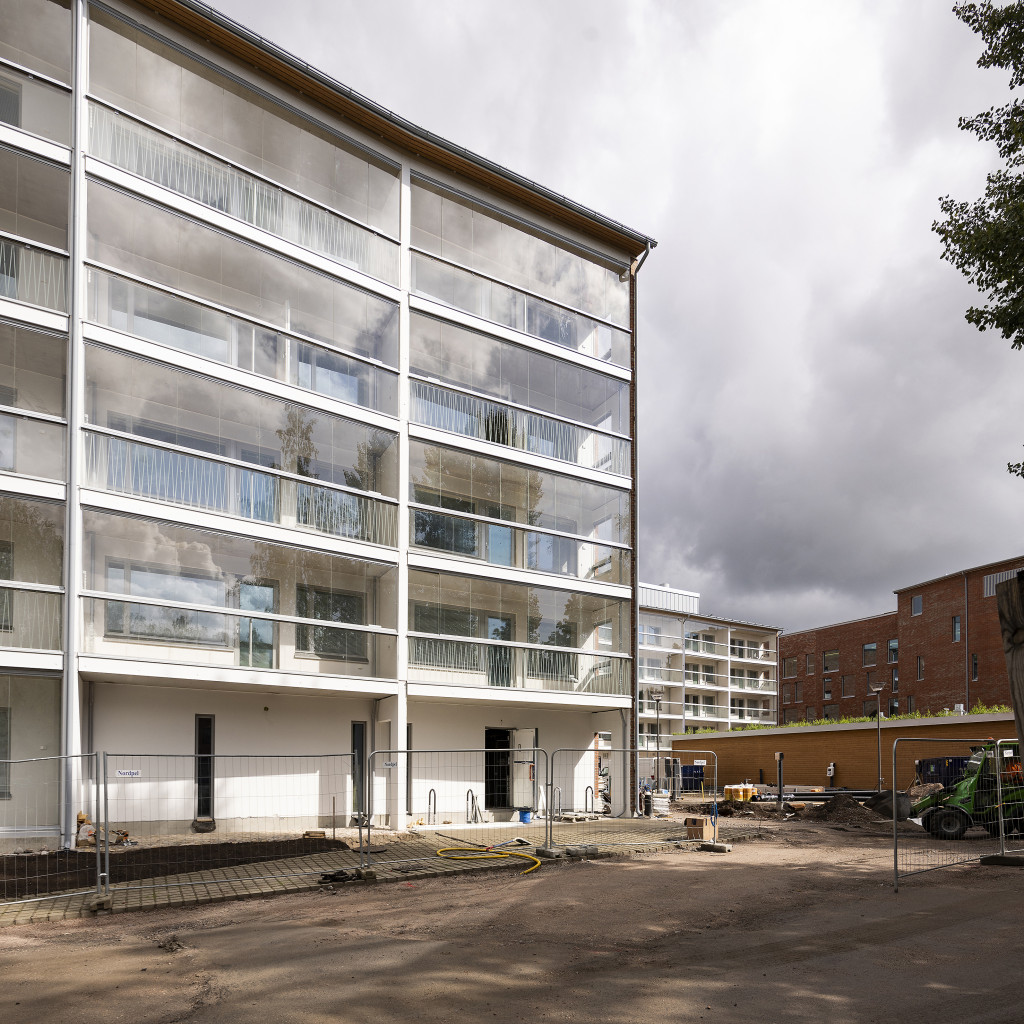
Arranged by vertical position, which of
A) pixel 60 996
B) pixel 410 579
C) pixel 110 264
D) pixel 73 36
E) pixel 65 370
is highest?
pixel 73 36

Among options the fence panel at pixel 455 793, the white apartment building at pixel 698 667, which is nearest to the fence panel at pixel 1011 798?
the fence panel at pixel 455 793

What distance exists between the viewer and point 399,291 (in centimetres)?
2564

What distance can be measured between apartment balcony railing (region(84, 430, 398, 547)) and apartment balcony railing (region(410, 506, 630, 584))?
4.24 ft

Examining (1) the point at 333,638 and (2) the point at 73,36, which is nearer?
(2) the point at 73,36

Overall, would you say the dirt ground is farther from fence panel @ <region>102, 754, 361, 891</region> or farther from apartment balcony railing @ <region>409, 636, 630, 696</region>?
apartment balcony railing @ <region>409, 636, 630, 696</region>

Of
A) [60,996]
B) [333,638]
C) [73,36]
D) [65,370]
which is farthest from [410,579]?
[60,996]

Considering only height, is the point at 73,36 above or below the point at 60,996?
above

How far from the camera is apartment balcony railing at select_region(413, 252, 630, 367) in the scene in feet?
87.8

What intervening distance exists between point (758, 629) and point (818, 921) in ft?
233

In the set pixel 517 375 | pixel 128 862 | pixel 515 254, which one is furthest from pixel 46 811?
pixel 515 254

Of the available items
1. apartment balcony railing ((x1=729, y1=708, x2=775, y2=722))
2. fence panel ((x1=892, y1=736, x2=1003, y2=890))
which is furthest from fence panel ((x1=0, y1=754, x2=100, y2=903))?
apartment balcony railing ((x1=729, y1=708, x2=775, y2=722))

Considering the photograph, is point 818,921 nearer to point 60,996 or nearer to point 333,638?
point 60,996

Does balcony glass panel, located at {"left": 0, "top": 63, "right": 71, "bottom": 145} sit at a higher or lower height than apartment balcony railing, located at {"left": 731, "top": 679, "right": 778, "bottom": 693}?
higher

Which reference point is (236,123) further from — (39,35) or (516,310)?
(516,310)
